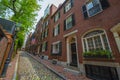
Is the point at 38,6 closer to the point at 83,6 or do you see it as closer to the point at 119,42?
the point at 83,6

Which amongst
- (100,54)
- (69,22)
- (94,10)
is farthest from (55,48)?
(100,54)

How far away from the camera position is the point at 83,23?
745cm

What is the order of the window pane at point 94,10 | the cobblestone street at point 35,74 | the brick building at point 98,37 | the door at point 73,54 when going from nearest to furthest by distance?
1. the brick building at point 98,37
2. the cobblestone street at point 35,74
3. the window pane at point 94,10
4. the door at point 73,54

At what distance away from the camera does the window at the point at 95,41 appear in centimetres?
556

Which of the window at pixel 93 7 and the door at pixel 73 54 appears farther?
the door at pixel 73 54

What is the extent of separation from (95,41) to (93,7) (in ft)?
9.65

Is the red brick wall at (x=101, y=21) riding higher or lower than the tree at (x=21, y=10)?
lower

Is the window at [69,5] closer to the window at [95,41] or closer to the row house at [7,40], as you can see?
the window at [95,41]

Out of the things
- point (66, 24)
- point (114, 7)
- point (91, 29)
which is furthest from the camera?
point (66, 24)

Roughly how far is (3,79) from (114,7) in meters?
8.02

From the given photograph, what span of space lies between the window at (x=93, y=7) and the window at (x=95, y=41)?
5.56 ft

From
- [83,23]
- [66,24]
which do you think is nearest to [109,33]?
[83,23]

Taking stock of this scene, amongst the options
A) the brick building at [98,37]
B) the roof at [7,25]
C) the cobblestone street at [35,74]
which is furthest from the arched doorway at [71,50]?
the roof at [7,25]

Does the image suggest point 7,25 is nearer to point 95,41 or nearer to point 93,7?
point 95,41
